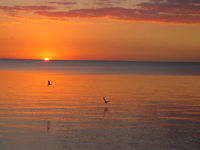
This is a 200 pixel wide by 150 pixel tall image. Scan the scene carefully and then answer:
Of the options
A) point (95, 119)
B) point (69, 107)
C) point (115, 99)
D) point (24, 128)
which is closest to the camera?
point (24, 128)

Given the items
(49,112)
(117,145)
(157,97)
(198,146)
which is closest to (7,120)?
(49,112)

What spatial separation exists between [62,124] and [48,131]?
6.16 ft

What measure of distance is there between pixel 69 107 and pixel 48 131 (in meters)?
8.26

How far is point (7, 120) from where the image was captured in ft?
70.6

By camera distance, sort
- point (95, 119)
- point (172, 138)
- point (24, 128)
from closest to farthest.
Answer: point (172, 138)
point (24, 128)
point (95, 119)

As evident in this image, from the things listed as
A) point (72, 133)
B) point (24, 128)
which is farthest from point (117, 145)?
point (24, 128)

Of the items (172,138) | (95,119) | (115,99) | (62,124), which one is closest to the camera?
(172,138)

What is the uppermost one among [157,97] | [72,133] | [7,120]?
[157,97]

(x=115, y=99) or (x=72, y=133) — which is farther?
(x=115, y=99)

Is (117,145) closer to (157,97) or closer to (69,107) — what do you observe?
(69,107)

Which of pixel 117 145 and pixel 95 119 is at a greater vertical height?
pixel 95 119

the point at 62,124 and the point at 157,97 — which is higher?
the point at 157,97

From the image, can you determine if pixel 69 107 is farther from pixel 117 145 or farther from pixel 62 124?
pixel 117 145

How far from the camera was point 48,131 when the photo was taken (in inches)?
757
